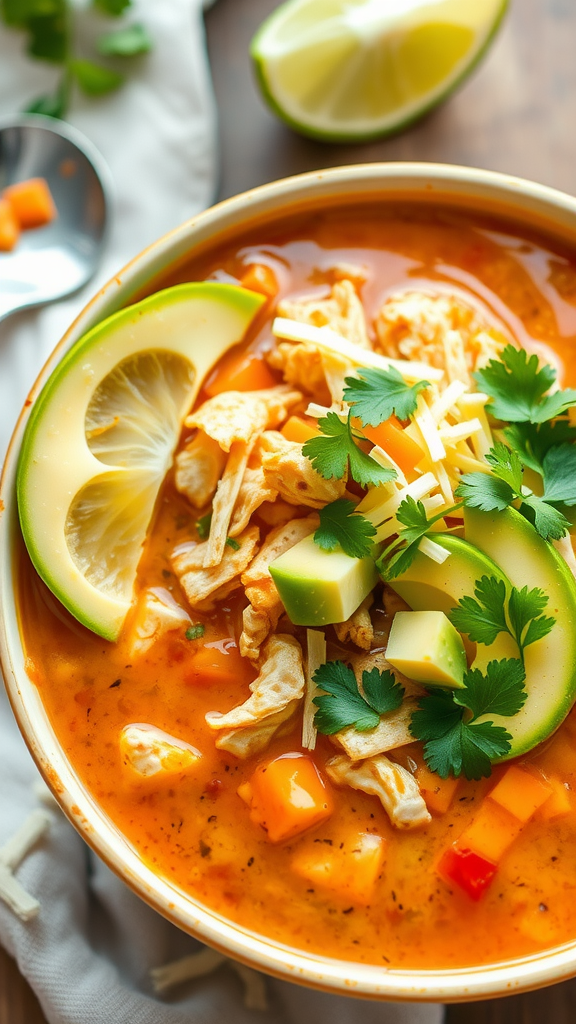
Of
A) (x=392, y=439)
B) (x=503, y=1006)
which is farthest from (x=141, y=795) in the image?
(x=503, y=1006)

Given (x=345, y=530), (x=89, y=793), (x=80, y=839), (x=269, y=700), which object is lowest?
→ (x=80, y=839)

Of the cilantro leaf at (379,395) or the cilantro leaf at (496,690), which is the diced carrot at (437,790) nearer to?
the cilantro leaf at (496,690)

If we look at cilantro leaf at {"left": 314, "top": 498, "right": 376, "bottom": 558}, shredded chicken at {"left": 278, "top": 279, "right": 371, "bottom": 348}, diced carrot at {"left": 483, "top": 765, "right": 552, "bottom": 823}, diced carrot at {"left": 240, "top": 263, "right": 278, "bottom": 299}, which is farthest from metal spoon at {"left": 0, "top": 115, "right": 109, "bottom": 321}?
diced carrot at {"left": 483, "top": 765, "right": 552, "bottom": 823}

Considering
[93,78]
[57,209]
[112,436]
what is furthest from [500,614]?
[93,78]

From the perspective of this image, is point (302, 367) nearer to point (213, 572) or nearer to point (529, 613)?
point (213, 572)

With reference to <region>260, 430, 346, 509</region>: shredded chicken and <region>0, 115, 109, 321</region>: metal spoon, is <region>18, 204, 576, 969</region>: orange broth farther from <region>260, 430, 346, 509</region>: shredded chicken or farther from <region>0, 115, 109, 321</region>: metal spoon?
<region>0, 115, 109, 321</region>: metal spoon

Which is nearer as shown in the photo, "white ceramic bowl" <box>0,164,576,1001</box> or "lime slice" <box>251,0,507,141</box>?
"white ceramic bowl" <box>0,164,576,1001</box>

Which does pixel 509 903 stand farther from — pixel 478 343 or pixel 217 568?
pixel 478 343
